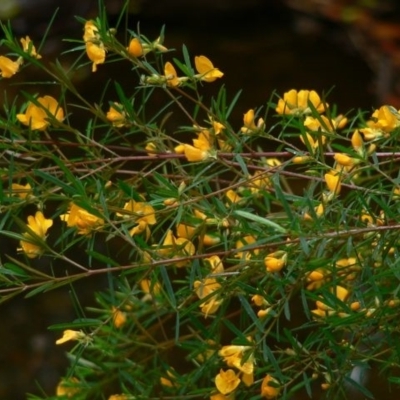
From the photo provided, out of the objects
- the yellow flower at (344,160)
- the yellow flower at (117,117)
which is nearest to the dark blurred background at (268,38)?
the yellow flower at (117,117)

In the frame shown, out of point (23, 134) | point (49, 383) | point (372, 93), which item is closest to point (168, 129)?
point (372, 93)

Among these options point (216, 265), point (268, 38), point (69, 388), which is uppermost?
point (216, 265)

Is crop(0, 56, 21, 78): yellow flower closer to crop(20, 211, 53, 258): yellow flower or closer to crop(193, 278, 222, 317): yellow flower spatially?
crop(20, 211, 53, 258): yellow flower

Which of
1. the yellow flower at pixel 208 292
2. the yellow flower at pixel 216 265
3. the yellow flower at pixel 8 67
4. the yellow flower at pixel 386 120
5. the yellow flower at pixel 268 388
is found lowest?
the yellow flower at pixel 268 388

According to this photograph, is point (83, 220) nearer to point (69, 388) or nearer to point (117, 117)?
point (117, 117)

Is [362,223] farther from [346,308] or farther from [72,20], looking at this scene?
[72,20]

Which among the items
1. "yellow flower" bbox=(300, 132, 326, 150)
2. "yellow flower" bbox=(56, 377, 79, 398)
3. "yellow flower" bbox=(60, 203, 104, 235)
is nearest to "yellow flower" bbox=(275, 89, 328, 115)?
"yellow flower" bbox=(300, 132, 326, 150)

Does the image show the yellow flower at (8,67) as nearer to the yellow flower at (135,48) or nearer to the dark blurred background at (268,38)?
the yellow flower at (135,48)

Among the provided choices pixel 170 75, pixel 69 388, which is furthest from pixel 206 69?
pixel 69 388
